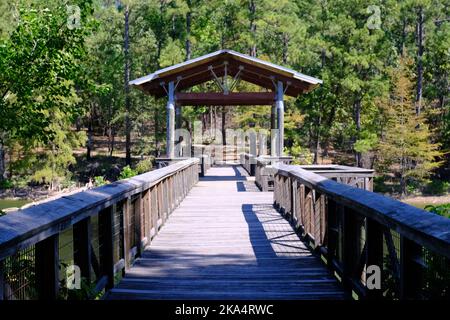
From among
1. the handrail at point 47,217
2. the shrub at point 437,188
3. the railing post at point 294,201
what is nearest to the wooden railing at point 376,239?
the railing post at point 294,201

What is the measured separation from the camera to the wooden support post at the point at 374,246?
3.88 m

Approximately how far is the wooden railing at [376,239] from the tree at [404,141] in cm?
2857

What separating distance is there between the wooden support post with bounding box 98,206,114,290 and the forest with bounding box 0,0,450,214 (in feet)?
85.6

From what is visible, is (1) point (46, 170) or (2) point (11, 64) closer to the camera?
(2) point (11, 64)

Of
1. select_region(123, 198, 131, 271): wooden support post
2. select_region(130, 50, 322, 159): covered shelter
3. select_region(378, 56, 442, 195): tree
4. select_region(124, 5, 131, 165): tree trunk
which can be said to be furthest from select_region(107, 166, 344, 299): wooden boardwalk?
select_region(124, 5, 131, 165): tree trunk

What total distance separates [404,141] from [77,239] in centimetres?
3275

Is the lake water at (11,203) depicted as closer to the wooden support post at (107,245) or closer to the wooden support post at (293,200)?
the wooden support post at (293,200)

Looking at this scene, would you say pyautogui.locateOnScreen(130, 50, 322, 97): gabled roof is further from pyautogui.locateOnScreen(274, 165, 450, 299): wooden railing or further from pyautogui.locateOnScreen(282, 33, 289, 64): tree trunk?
pyautogui.locateOnScreen(282, 33, 289, 64): tree trunk
